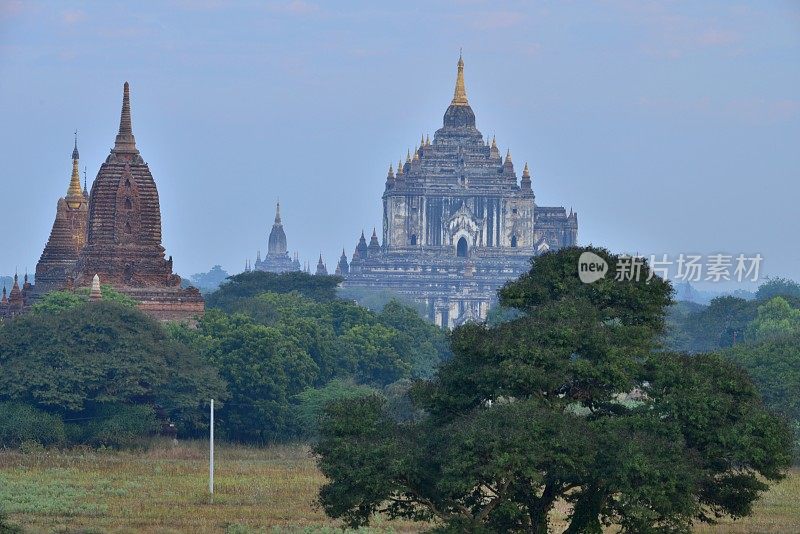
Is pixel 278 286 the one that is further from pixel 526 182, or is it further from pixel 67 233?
pixel 526 182

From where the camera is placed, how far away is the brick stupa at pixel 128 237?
9106cm

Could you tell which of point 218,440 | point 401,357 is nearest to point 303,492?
point 218,440

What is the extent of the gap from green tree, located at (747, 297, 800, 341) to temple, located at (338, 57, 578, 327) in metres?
63.8

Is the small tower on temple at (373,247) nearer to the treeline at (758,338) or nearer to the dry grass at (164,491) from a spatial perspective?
the treeline at (758,338)

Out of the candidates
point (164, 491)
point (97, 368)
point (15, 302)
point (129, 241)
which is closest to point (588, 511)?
point (164, 491)

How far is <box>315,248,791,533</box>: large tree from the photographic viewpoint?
37.0 meters

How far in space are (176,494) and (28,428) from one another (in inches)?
476

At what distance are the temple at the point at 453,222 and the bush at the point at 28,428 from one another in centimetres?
11467

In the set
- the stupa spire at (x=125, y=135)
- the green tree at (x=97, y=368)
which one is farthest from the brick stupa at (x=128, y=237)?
the green tree at (x=97, y=368)

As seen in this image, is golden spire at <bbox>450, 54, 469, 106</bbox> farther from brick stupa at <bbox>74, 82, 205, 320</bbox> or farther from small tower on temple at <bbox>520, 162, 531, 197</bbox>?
brick stupa at <bbox>74, 82, 205, 320</bbox>

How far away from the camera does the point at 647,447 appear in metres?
36.9

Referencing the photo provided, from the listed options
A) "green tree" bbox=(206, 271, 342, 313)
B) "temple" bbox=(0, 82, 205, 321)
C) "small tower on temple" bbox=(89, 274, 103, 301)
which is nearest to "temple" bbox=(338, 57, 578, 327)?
"green tree" bbox=(206, 271, 342, 313)

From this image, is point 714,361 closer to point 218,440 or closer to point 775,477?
point 775,477

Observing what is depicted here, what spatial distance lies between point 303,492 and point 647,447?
725 inches
